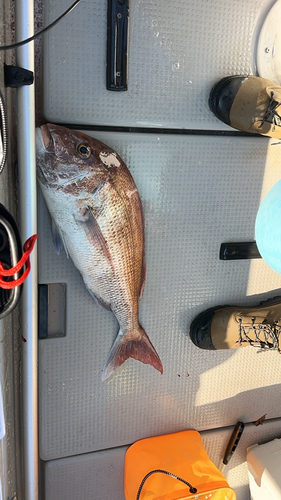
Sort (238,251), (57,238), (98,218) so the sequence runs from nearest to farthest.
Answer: (98,218)
(57,238)
(238,251)

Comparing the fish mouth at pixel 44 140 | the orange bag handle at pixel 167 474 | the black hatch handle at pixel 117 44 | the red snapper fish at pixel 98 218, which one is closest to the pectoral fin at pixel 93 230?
the red snapper fish at pixel 98 218

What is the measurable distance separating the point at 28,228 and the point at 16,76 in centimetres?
57

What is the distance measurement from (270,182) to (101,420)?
5.12 feet

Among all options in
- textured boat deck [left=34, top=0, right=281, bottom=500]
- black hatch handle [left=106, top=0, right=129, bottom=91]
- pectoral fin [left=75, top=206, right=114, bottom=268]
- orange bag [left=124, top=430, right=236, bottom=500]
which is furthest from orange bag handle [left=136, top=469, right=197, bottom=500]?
black hatch handle [left=106, top=0, right=129, bottom=91]

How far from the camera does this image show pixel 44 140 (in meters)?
1.34

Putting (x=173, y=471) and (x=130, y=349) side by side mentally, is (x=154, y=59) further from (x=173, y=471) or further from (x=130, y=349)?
(x=173, y=471)

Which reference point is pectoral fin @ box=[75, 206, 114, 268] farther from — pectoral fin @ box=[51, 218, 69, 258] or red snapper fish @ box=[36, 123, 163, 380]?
pectoral fin @ box=[51, 218, 69, 258]

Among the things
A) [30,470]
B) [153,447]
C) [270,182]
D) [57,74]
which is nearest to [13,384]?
[30,470]

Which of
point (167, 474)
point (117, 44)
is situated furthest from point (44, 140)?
point (167, 474)

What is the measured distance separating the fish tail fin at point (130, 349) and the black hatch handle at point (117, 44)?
1140mm

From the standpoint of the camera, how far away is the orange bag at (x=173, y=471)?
154 centimetres

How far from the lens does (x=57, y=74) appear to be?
145 centimetres

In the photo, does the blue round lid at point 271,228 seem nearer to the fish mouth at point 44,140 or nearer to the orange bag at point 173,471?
the fish mouth at point 44,140

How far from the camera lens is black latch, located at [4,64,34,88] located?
1.27m
